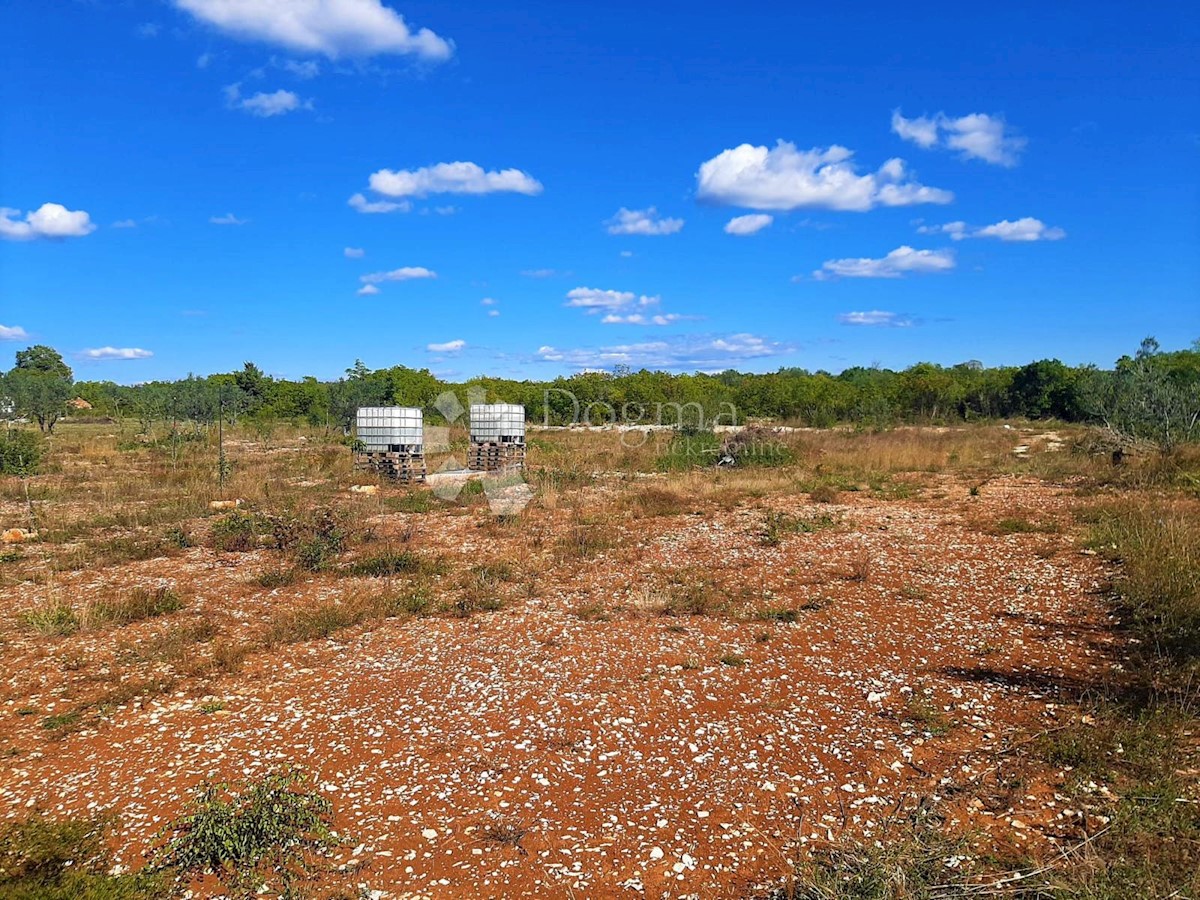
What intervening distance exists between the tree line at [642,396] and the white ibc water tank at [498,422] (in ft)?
27.5

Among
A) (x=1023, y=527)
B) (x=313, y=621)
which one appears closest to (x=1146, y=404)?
(x=1023, y=527)

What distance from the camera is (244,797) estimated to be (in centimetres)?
389

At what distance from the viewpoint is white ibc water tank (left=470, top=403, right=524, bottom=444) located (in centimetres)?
1867

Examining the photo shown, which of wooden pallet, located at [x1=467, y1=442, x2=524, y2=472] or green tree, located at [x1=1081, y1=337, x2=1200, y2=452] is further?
wooden pallet, located at [x1=467, y1=442, x2=524, y2=472]

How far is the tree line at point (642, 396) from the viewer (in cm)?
2920

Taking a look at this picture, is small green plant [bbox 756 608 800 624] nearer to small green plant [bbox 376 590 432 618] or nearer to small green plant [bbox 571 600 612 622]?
small green plant [bbox 571 600 612 622]

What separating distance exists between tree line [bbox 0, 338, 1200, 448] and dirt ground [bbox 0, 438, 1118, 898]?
1592 cm

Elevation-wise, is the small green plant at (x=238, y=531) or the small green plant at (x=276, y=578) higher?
the small green plant at (x=238, y=531)

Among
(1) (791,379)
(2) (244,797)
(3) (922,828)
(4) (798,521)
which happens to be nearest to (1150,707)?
(3) (922,828)

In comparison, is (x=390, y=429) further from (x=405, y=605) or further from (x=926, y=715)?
(x=926, y=715)

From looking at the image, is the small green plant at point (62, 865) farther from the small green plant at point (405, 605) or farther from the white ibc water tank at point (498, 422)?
the white ibc water tank at point (498, 422)

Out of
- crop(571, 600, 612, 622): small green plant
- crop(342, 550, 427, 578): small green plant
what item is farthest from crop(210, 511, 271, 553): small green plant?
crop(571, 600, 612, 622): small green plant

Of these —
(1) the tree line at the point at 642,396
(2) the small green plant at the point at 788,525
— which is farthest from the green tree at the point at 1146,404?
(2) the small green plant at the point at 788,525

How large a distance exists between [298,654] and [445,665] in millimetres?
1651
